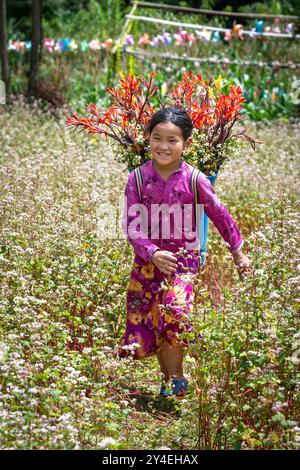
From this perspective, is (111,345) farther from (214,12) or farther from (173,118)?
(214,12)

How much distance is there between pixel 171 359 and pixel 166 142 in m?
1.03

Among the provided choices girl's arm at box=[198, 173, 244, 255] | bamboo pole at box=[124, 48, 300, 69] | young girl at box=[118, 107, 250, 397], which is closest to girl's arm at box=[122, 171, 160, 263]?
young girl at box=[118, 107, 250, 397]

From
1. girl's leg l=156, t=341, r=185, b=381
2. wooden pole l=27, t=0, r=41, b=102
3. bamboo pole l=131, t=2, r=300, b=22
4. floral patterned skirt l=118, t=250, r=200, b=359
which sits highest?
bamboo pole l=131, t=2, r=300, b=22

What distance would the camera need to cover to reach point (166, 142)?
4367 mm

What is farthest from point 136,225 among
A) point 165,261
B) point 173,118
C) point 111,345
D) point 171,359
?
point 111,345

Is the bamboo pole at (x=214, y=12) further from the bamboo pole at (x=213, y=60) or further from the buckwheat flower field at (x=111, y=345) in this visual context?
the buckwheat flower field at (x=111, y=345)

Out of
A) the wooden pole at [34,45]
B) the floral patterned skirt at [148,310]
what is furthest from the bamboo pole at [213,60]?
the floral patterned skirt at [148,310]

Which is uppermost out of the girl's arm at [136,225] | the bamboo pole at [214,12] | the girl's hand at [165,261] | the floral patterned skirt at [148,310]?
the bamboo pole at [214,12]

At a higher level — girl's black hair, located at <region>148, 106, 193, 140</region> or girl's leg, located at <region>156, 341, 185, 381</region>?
girl's black hair, located at <region>148, 106, 193, 140</region>

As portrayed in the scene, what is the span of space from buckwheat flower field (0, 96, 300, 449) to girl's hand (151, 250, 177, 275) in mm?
175

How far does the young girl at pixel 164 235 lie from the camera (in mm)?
4371

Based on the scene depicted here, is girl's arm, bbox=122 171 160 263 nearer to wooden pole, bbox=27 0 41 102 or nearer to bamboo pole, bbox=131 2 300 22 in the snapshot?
wooden pole, bbox=27 0 41 102

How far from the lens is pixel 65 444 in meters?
3.13

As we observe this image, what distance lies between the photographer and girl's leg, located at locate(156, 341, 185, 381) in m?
4.42
